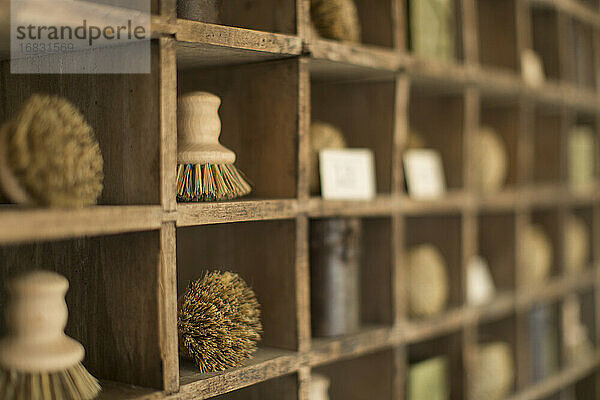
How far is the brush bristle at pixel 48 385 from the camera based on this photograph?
80cm

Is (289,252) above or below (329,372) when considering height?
above

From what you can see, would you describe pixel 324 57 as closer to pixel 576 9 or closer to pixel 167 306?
pixel 167 306

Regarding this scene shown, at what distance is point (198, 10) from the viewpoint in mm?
1034

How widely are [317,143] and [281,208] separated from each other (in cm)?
22

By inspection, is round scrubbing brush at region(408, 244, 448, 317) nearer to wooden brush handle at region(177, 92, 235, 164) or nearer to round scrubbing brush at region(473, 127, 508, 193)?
round scrubbing brush at region(473, 127, 508, 193)

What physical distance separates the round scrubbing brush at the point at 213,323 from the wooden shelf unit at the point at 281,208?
3cm

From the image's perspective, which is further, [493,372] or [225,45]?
[493,372]

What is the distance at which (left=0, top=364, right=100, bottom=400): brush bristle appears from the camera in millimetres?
796

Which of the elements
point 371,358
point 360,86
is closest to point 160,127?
point 360,86

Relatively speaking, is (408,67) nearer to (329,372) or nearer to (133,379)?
(329,372)

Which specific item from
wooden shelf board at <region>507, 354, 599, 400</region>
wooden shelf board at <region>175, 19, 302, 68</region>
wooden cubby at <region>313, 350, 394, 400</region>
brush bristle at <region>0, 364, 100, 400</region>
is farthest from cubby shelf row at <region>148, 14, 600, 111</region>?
wooden shelf board at <region>507, 354, 599, 400</region>

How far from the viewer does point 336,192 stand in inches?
50.0

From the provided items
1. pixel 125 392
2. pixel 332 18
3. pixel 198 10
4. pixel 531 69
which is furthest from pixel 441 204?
pixel 125 392

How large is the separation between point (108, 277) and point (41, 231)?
20 cm
